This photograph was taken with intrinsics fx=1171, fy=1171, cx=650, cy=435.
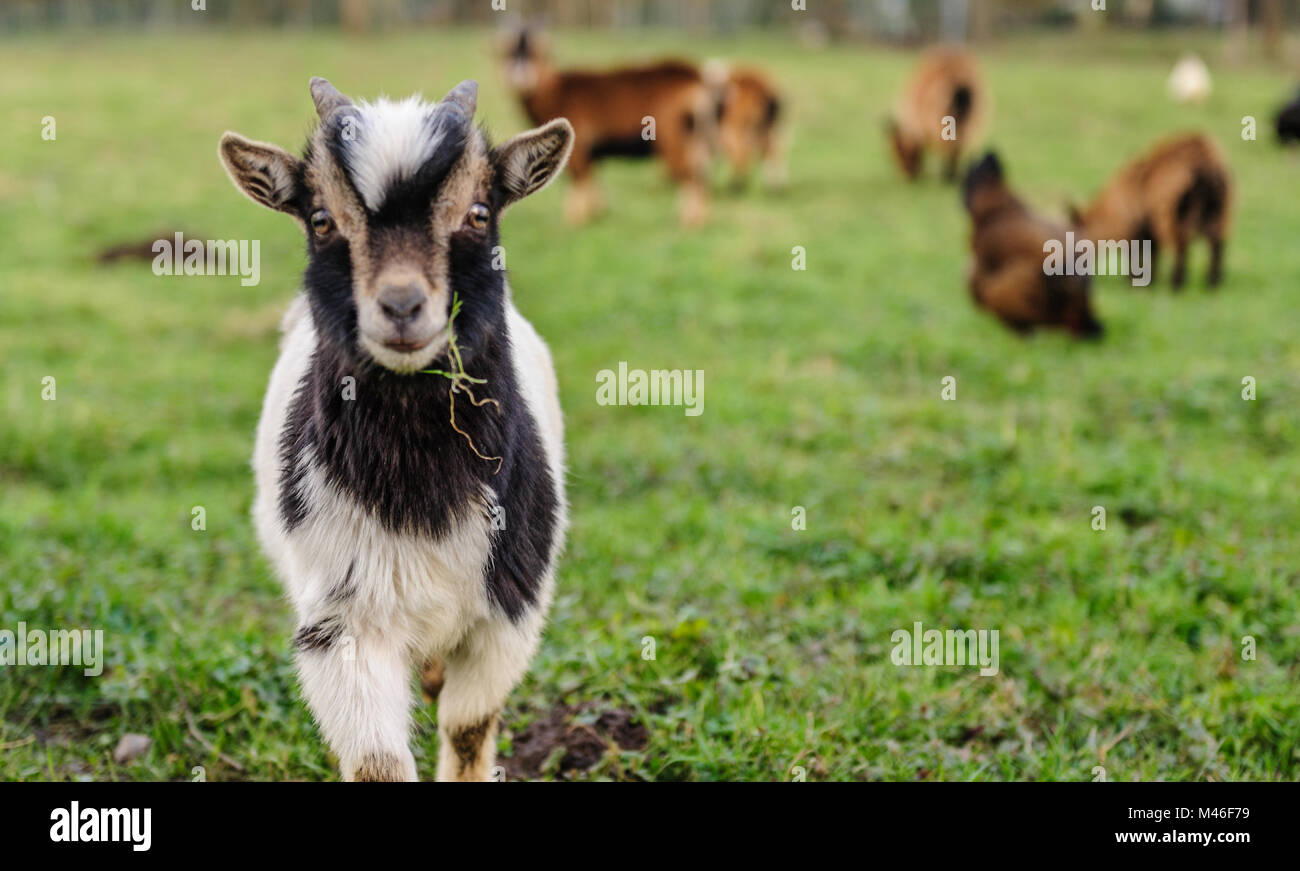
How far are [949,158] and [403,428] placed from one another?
14448mm

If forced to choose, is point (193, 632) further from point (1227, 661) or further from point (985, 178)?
point (985, 178)

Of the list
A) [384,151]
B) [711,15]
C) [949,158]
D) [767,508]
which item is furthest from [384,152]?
[711,15]

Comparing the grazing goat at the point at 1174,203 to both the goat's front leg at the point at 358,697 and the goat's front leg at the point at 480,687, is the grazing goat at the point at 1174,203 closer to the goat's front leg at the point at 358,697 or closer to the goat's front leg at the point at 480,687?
the goat's front leg at the point at 480,687

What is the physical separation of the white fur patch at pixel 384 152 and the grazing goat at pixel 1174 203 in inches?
341

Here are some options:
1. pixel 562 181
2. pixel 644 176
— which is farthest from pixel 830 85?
pixel 562 181

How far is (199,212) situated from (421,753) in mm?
10070

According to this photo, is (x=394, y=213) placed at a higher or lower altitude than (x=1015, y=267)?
lower

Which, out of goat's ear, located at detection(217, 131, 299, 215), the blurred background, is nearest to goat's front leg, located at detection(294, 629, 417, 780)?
goat's ear, located at detection(217, 131, 299, 215)

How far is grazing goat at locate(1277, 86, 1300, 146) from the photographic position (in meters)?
17.1

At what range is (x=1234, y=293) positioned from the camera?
9789mm

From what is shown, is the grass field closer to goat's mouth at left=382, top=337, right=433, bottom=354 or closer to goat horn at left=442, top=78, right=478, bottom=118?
goat's mouth at left=382, top=337, right=433, bottom=354

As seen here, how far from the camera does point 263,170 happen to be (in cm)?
290

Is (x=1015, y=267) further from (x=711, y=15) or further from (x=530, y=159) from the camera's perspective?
(x=711, y=15)

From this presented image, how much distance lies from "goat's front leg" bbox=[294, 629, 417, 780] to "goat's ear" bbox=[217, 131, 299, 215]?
107 cm
